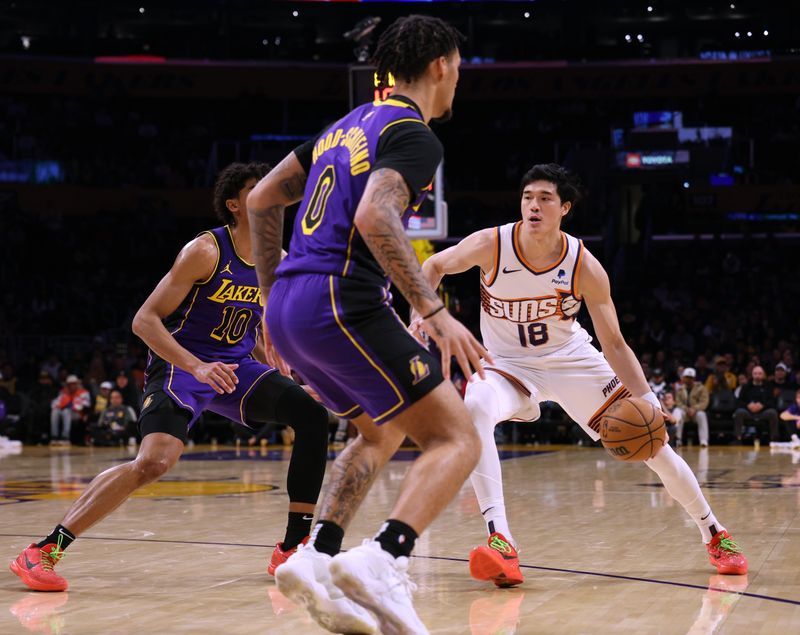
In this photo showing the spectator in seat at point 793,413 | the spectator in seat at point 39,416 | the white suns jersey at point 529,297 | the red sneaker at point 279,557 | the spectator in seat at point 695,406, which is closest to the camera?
the red sneaker at point 279,557

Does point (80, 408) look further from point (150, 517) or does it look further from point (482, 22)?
point (482, 22)

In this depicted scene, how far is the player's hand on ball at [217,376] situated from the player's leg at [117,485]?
1.12 feet

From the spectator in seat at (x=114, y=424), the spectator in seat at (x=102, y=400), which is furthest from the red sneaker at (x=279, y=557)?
the spectator in seat at (x=102, y=400)

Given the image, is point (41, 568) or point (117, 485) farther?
point (117, 485)

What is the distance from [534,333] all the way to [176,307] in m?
1.89

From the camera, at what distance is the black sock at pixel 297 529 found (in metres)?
5.24

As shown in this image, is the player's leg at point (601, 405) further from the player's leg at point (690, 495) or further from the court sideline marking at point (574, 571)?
the court sideline marking at point (574, 571)

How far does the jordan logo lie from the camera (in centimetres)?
341

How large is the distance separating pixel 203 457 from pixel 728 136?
1815 centimetres

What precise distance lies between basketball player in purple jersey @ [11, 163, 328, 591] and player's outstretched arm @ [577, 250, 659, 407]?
4.84 feet

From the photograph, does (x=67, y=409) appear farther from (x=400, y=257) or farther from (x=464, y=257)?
(x=400, y=257)

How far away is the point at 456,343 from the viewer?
3.27 m

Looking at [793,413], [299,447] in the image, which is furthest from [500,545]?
[793,413]

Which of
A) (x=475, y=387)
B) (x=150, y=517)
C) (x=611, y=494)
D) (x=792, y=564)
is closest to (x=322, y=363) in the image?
(x=475, y=387)
